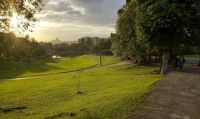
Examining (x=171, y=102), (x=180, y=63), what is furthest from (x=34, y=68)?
(x=171, y=102)

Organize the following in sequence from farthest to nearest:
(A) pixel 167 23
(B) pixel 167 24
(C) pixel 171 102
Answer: (A) pixel 167 23 → (B) pixel 167 24 → (C) pixel 171 102

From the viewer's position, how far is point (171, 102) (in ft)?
58.5

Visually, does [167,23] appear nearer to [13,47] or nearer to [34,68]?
[13,47]

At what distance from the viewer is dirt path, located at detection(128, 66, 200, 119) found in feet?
49.9

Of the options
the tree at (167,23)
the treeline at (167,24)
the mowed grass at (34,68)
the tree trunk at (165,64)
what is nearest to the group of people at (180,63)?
the treeline at (167,24)

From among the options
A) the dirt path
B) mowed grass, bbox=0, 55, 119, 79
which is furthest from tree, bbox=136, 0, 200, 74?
mowed grass, bbox=0, 55, 119, 79

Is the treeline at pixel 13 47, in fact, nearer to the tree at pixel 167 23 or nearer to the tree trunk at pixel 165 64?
the tree at pixel 167 23

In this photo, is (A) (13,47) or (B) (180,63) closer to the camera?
(A) (13,47)

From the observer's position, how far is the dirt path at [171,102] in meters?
15.2

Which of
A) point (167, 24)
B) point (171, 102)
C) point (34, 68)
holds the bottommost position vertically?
point (34, 68)

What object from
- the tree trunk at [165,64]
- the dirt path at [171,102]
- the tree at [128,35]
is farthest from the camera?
the tree at [128,35]

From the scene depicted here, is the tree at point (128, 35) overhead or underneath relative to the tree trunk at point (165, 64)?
overhead

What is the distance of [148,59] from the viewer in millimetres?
57312

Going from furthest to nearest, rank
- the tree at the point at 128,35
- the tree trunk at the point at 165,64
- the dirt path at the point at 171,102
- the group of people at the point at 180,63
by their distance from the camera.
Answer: the tree at the point at 128,35 < the group of people at the point at 180,63 < the tree trunk at the point at 165,64 < the dirt path at the point at 171,102
